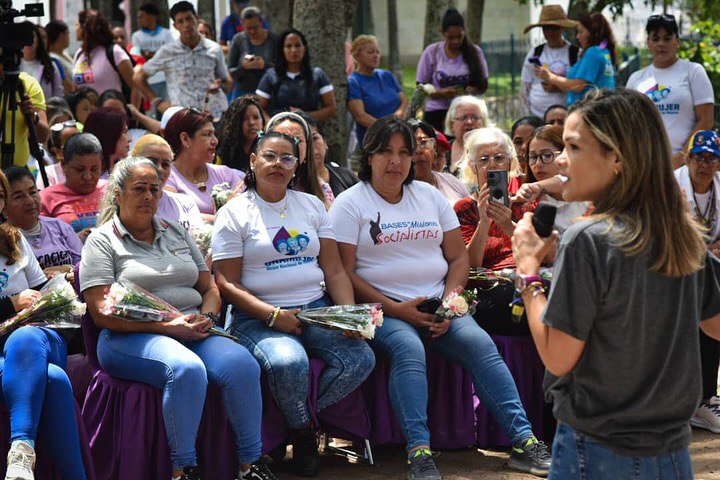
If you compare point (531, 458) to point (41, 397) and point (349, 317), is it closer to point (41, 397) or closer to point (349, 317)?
point (349, 317)

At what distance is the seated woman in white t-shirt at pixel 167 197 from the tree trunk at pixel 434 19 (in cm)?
958

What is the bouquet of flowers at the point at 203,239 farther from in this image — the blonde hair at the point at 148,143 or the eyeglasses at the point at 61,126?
the eyeglasses at the point at 61,126

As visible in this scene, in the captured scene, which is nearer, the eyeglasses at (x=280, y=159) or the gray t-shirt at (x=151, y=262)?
the gray t-shirt at (x=151, y=262)

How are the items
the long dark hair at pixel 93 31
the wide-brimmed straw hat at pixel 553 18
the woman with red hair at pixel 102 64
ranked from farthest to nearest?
the woman with red hair at pixel 102 64 → the long dark hair at pixel 93 31 → the wide-brimmed straw hat at pixel 553 18

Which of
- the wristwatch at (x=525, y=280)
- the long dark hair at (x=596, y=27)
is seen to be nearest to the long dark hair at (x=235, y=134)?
the long dark hair at (x=596, y=27)

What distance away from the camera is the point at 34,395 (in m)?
4.52

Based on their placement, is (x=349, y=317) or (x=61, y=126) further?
(x=61, y=126)

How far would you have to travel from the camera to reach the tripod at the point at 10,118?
7.38m

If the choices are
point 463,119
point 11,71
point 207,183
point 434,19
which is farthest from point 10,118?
point 434,19

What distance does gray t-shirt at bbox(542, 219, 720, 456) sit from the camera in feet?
8.54

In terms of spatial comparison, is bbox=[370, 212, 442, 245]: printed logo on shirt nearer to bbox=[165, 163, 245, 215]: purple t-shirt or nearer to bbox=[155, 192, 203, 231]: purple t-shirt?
bbox=[155, 192, 203, 231]: purple t-shirt

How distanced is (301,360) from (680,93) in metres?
5.14

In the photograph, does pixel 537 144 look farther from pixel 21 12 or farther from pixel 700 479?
pixel 21 12

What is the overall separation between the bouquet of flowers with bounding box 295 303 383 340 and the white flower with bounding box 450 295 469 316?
424mm
